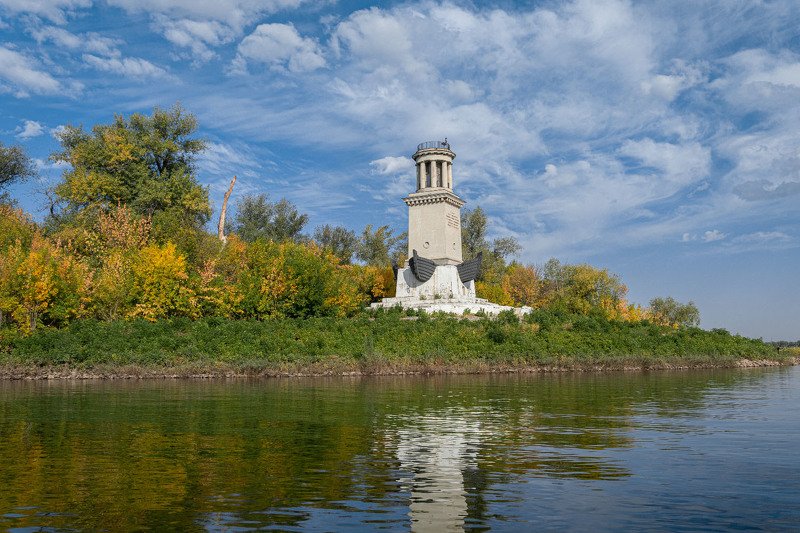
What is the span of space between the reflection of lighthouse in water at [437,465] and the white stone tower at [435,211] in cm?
4348

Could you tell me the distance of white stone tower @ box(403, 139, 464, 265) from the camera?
60.2 meters

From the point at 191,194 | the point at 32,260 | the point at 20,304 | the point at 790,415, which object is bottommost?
the point at 790,415

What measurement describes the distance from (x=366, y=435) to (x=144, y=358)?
78.4 feet

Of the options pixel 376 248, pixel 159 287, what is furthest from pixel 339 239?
pixel 159 287

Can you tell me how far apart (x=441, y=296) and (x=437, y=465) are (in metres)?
47.1

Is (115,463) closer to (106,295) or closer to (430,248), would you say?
(106,295)

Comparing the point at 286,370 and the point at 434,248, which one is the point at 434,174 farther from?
the point at 286,370

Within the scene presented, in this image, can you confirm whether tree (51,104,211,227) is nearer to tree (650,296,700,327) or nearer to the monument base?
the monument base

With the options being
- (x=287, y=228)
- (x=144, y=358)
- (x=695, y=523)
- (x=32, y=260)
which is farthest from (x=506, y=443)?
(x=287, y=228)

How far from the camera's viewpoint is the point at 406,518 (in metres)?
7.65

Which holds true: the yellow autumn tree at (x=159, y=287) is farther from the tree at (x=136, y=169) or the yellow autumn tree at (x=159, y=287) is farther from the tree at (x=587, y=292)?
the tree at (x=587, y=292)

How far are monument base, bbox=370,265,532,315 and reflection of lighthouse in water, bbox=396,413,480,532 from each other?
38.6 metres

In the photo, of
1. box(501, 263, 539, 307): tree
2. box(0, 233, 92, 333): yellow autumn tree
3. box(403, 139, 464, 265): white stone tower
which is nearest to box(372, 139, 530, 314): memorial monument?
box(403, 139, 464, 265): white stone tower

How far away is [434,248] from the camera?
60250 millimetres
